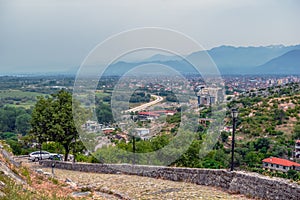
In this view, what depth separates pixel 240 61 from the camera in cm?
7256

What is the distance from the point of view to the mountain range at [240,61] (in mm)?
9906

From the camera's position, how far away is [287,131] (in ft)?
125

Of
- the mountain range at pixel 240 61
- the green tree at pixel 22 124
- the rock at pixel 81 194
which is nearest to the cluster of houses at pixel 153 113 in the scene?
the mountain range at pixel 240 61

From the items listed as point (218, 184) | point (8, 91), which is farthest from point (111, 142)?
point (8, 91)

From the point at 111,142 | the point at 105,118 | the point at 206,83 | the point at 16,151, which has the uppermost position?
the point at 206,83

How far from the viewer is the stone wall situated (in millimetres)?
7949

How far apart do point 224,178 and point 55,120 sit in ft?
38.2

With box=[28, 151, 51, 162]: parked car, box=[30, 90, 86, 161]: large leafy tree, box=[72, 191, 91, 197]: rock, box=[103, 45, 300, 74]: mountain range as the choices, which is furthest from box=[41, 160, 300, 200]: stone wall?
box=[28, 151, 51, 162]: parked car

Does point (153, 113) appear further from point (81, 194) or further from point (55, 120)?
point (55, 120)

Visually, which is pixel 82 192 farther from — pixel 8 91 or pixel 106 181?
pixel 8 91

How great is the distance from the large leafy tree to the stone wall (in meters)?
5.16

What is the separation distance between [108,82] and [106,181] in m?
3.58

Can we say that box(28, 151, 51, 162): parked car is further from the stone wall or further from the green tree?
the green tree

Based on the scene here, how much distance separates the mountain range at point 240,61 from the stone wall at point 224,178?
10.2 feet
